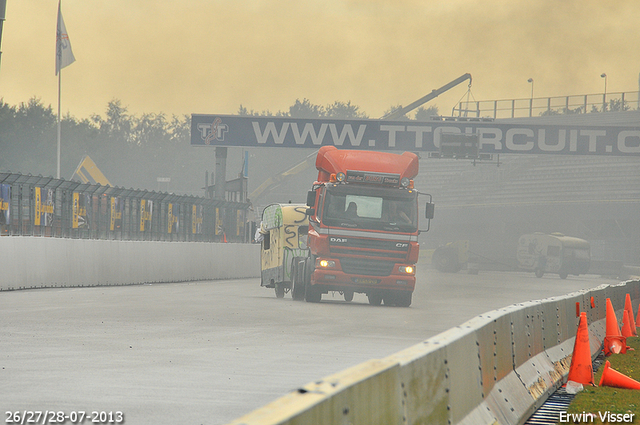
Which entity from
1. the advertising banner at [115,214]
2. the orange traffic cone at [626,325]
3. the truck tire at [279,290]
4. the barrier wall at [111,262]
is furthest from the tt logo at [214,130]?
the orange traffic cone at [626,325]

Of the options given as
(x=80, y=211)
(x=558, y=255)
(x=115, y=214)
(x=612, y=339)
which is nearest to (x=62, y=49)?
(x=115, y=214)

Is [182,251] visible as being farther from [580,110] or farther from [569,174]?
[569,174]

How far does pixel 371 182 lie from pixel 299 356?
1119 centimetres

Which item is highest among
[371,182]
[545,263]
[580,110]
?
[580,110]

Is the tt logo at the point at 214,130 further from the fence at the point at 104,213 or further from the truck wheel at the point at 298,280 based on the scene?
the truck wheel at the point at 298,280

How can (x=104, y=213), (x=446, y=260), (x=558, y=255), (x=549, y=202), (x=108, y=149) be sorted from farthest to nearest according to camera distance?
(x=108, y=149) < (x=549, y=202) < (x=446, y=260) < (x=558, y=255) < (x=104, y=213)

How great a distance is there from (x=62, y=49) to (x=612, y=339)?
126 feet

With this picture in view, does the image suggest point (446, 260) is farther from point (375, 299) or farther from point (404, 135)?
point (375, 299)

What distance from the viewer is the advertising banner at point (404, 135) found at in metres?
47.8

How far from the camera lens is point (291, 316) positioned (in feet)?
59.4

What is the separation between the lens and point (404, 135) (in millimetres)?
48250

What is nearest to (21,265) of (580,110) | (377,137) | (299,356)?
(299,356)

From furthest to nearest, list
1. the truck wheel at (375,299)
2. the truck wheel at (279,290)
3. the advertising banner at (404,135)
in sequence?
1. the advertising banner at (404,135)
2. the truck wheel at (279,290)
3. the truck wheel at (375,299)

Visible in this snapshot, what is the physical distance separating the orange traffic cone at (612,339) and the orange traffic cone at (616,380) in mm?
3726
